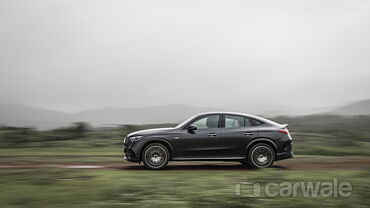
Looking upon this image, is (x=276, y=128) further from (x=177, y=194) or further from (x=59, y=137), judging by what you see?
(x=59, y=137)

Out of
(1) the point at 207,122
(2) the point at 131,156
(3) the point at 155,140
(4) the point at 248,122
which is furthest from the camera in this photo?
(4) the point at 248,122

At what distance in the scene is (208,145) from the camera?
38.5ft

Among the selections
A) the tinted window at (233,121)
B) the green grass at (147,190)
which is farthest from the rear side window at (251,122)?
the green grass at (147,190)

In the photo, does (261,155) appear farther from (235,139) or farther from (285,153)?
(235,139)

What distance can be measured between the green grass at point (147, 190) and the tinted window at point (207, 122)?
177 cm

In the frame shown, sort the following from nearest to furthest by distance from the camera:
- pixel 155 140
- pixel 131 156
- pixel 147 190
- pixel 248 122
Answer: pixel 147 190, pixel 155 140, pixel 131 156, pixel 248 122

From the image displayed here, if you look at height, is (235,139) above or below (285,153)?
above

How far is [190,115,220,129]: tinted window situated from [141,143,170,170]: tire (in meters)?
1.08

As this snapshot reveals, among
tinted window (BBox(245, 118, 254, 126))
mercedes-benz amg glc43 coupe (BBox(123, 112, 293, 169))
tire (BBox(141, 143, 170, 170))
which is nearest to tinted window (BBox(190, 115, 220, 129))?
mercedes-benz amg glc43 coupe (BBox(123, 112, 293, 169))

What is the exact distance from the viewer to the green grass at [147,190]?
7.08 m

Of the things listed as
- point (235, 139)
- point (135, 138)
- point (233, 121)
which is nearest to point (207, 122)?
point (233, 121)

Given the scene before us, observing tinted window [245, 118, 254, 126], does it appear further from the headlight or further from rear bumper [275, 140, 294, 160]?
the headlight

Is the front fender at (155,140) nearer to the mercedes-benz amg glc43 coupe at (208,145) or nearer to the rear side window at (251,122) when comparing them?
the mercedes-benz amg glc43 coupe at (208,145)

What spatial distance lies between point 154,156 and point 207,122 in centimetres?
170
